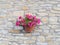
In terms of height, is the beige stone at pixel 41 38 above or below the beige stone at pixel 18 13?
below

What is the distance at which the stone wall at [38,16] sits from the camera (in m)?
4.71

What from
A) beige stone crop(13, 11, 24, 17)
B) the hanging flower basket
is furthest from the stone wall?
the hanging flower basket

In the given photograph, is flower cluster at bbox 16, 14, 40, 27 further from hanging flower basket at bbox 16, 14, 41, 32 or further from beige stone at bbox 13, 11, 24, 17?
beige stone at bbox 13, 11, 24, 17

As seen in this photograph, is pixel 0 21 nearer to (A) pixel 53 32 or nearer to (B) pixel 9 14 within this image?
(B) pixel 9 14

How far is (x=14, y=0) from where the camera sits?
6.12m

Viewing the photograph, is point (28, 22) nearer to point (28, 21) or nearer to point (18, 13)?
point (28, 21)

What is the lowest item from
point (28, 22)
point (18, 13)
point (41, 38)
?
point (41, 38)

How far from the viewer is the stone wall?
4.71m

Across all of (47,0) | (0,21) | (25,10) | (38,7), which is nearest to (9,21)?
(0,21)

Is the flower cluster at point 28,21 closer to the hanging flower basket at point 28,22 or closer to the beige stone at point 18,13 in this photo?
the hanging flower basket at point 28,22

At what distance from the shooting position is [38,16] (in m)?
5.51

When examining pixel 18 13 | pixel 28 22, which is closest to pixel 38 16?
pixel 18 13

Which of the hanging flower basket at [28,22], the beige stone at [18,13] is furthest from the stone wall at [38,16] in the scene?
the hanging flower basket at [28,22]

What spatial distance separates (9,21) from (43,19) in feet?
2.87
